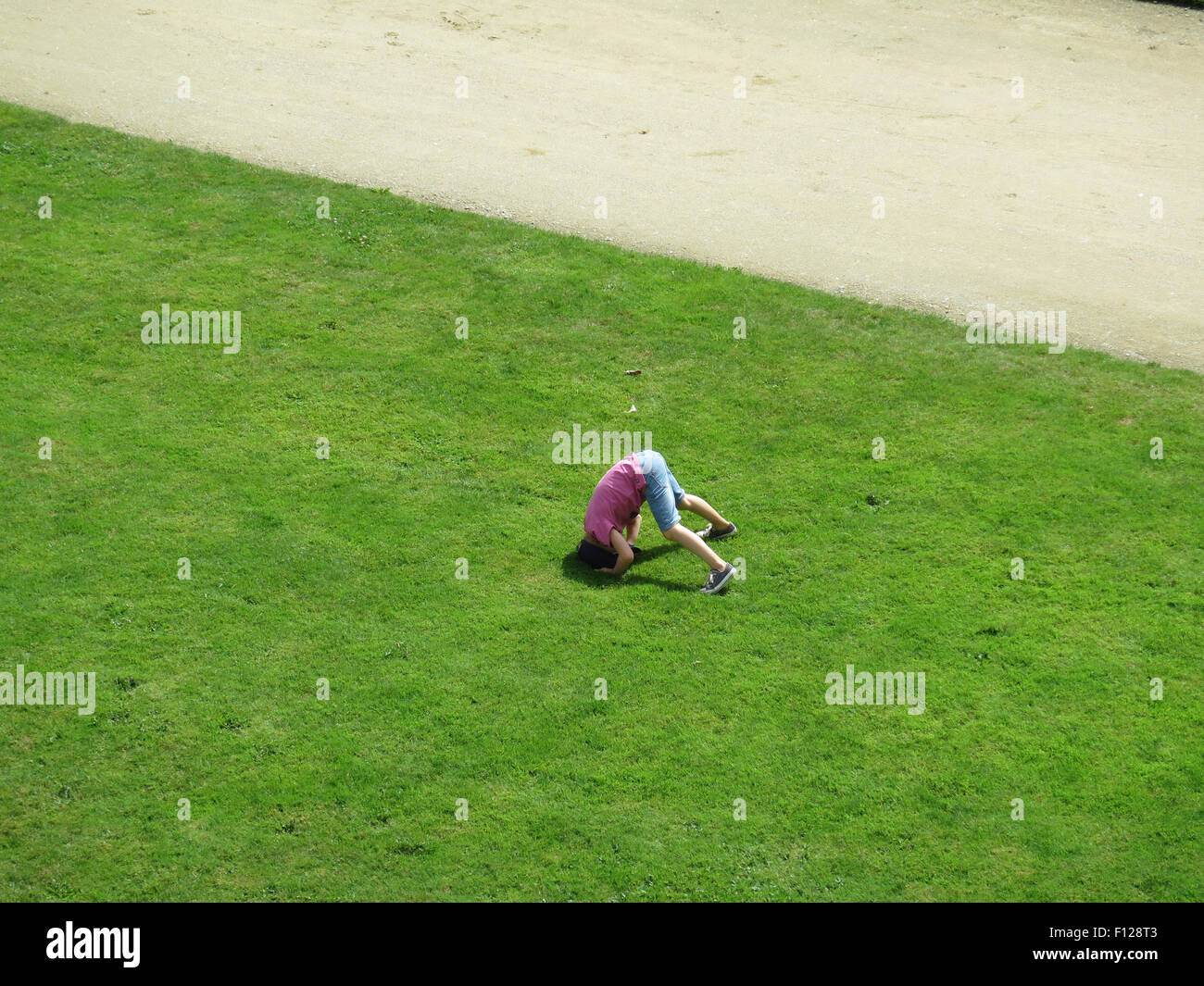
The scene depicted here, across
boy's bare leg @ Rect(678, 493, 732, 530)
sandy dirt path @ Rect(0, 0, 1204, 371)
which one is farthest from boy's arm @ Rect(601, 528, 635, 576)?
sandy dirt path @ Rect(0, 0, 1204, 371)

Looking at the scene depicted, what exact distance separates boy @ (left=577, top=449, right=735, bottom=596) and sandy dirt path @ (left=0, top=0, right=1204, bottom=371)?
4.70 metres

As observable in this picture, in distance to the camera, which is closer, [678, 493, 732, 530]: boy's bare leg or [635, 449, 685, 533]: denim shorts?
[635, 449, 685, 533]: denim shorts

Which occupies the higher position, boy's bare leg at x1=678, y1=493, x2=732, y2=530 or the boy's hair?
boy's bare leg at x1=678, y1=493, x2=732, y2=530

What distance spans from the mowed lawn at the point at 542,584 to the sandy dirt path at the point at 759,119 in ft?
3.32

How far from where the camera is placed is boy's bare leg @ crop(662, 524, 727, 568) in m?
10.0

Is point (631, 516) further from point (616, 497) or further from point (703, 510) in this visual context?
point (703, 510)

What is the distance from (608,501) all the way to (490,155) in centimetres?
721

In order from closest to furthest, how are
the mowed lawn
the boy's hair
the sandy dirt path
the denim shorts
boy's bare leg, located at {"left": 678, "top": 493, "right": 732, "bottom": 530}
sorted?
1. the mowed lawn
2. the denim shorts
3. the boy's hair
4. boy's bare leg, located at {"left": 678, "top": 493, "right": 732, "bottom": 530}
5. the sandy dirt path

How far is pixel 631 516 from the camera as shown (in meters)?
10.3

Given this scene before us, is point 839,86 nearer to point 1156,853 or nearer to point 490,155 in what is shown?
point 490,155

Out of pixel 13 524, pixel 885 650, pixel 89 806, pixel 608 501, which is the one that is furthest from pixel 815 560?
pixel 13 524

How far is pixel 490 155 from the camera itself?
15.6 m

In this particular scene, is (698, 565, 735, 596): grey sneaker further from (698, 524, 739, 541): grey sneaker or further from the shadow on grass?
(698, 524, 739, 541): grey sneaker

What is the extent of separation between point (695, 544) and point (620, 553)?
64cm
